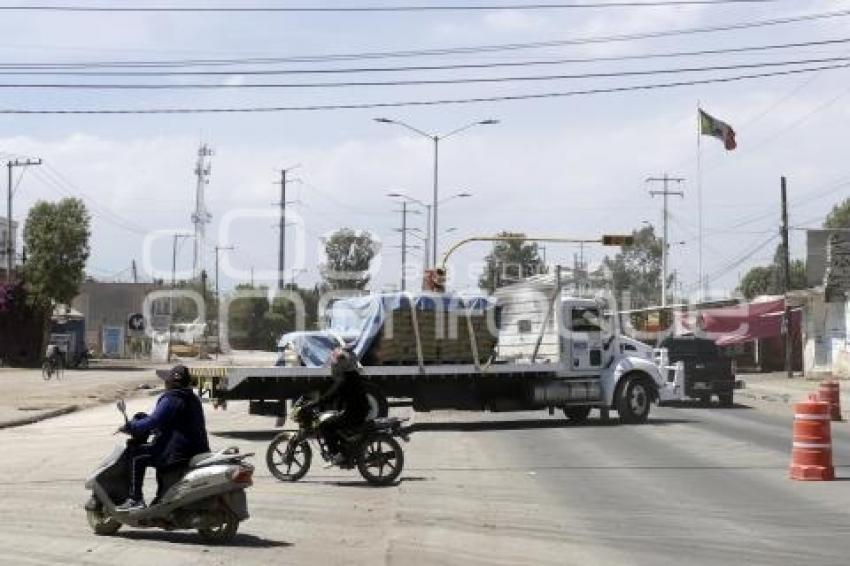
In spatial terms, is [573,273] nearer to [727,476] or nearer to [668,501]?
[727,476]

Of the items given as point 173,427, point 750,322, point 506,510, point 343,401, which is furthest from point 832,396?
point 750,322

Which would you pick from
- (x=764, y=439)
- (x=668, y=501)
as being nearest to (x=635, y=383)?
(x=764, y=439)

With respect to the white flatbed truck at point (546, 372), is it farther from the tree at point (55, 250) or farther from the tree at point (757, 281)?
the tree at point (757, 281)

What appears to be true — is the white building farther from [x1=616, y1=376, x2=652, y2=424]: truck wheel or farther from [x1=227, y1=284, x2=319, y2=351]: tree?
[x1=227, y1=284, x2=319, y2=351]: tree

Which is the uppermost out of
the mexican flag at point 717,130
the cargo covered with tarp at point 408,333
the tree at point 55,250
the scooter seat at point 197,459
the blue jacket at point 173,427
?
the mexican flag at point 717,130

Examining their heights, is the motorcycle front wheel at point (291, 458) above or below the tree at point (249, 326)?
below

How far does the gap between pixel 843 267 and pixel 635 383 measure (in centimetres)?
2714

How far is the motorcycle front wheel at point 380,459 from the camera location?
46.8ft

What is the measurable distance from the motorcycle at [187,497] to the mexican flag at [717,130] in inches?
1842

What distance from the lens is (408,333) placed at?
2348cm

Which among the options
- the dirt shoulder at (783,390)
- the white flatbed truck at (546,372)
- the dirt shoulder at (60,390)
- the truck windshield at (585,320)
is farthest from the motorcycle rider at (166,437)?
the dirt shoulder at (783,390)

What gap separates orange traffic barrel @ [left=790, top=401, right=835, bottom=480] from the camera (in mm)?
14258

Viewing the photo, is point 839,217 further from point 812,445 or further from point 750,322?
point 812,445

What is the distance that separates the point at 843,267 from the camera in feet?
160
